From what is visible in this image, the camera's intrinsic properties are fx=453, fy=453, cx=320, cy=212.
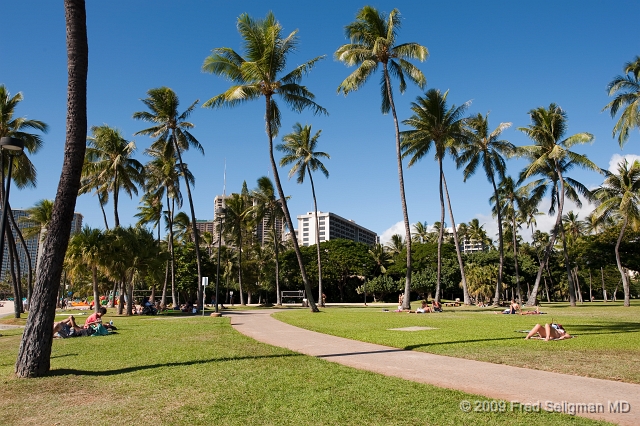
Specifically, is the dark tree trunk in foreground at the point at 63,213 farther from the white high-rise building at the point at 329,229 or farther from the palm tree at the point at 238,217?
the white high-rise building at the point at 329,229

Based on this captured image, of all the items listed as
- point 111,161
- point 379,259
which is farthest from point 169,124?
point 379,259

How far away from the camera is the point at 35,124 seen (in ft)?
93.5

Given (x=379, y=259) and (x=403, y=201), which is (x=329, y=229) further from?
(x=403, y=201)

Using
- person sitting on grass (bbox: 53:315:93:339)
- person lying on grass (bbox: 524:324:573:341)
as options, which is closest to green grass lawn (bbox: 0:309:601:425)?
person sitting on grass (bbox: 53:315:93:339)

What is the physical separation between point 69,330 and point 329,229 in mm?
151753

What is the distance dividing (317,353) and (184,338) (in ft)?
16.8

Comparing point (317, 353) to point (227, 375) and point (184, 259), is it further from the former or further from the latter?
point (184, 259)

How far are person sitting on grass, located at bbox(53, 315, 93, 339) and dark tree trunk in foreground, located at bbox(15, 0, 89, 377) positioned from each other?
680 cm

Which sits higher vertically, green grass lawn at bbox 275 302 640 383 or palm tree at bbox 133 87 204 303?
palm tree at bbox 133 87 204 303

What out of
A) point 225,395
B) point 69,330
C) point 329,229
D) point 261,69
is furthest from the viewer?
point 329,229

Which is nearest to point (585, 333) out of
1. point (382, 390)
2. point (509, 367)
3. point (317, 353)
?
point (509, 367)

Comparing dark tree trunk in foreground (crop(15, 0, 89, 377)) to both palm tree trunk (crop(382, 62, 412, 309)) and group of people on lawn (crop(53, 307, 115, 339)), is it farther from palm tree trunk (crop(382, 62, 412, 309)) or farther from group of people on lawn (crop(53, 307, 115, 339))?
palm tree trunk (crop(382, 62, 412, 309))

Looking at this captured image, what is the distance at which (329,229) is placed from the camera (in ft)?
543

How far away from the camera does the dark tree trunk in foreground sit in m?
7.60
